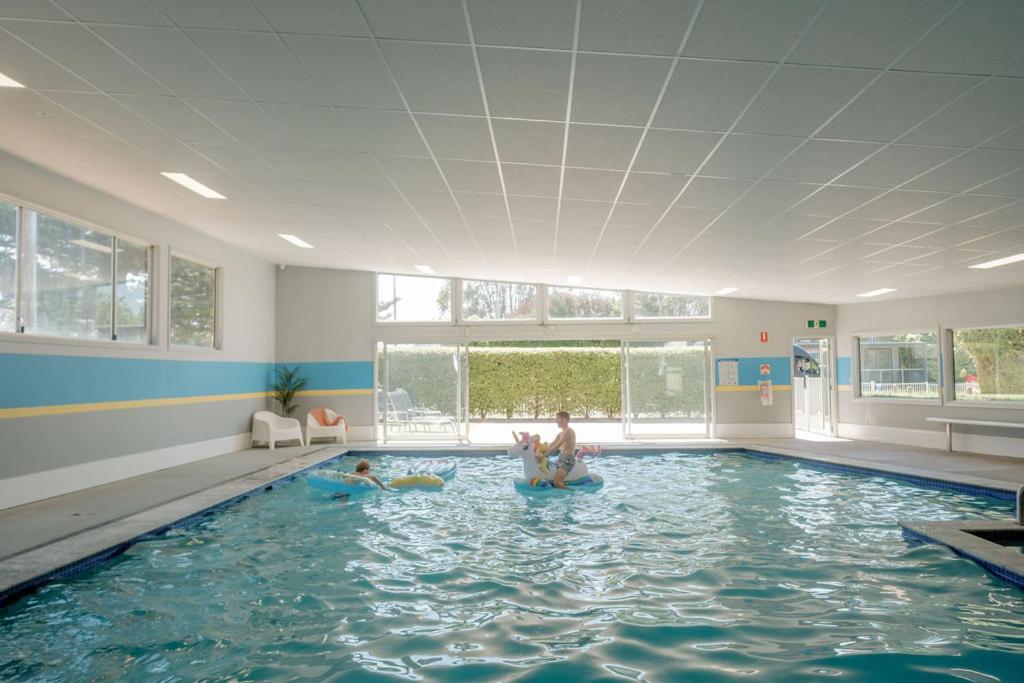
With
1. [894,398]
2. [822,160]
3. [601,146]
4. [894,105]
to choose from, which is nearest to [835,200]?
[822,160]

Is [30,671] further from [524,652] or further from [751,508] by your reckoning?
[751,508]

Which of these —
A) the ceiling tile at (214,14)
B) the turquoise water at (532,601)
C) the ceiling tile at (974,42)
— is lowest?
the turquoise water at (532,601)

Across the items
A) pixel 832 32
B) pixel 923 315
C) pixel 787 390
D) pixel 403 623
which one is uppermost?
pixel 832 32

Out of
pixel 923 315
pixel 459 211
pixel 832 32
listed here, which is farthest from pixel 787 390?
pixel 832 32

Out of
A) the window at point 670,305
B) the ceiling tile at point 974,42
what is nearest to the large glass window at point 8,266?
the ceiling tile at point 974,42

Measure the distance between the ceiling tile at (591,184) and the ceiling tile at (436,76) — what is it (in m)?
1.32

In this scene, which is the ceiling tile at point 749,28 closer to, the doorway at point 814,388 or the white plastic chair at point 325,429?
the white plastic chair at point 325,429

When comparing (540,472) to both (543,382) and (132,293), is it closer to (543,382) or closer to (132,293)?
(132,293)

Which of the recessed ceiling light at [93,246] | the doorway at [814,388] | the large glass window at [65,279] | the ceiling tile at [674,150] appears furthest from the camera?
the doorway at [814,388]

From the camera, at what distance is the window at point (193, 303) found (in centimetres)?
895

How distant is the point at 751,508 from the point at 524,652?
13.0 feet

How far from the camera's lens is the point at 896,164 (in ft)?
14.6

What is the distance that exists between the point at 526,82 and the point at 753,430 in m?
9.77

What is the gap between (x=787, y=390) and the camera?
39.0 feet
